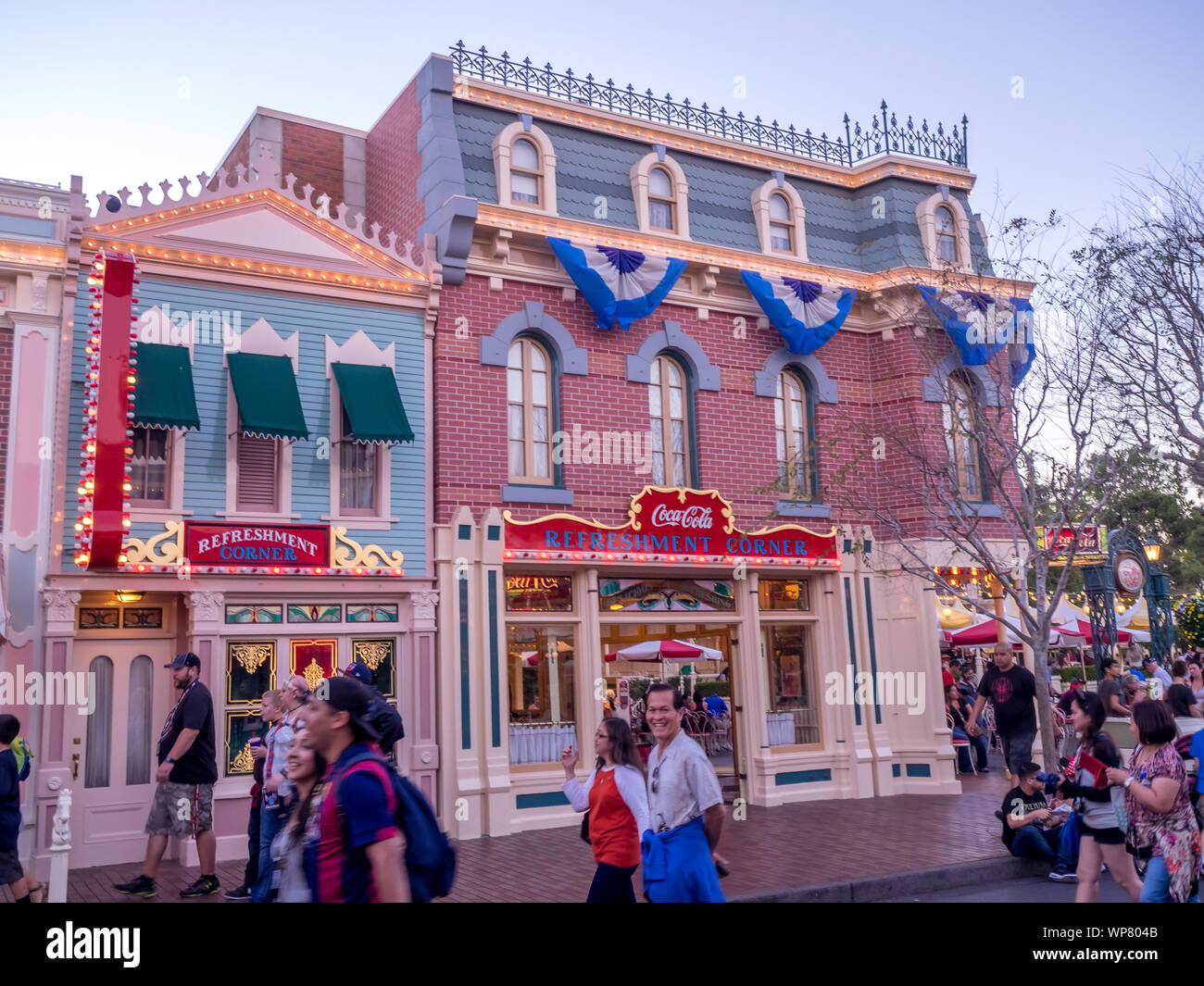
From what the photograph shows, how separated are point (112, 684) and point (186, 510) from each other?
6.89 ft

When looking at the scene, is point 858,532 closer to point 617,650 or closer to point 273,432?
point 617,650

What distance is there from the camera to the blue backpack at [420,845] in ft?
12.3

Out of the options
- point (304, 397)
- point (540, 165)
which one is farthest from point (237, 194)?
point (540, 165)

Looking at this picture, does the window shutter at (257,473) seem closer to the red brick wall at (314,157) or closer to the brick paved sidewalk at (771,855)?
the brick paved sidewalk at (771,855)

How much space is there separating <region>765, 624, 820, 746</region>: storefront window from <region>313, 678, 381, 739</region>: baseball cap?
12.5m

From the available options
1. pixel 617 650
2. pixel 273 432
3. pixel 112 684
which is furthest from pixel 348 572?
pixel 617 650

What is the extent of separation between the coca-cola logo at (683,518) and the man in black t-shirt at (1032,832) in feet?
19.1

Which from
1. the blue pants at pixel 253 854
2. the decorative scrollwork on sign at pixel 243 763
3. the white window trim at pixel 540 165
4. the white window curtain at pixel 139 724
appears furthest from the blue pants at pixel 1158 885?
the white window trim at pixel 540 165

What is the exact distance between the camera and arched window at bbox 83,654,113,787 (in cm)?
1185

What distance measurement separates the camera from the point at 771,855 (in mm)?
11148

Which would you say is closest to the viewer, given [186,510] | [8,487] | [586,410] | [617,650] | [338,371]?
[8,487]

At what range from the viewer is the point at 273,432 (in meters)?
12.4
